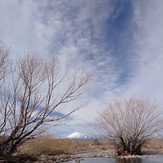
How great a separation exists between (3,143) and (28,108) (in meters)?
1.85

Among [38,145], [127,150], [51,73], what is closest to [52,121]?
[51,73]

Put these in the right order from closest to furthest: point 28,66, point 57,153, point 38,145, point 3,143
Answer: point 3,143
point 28,66
point 38,145
point 57,153

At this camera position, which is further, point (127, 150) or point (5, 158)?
point (127, 150)

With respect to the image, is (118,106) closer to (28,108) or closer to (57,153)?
(57,153)

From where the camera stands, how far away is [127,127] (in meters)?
26.2

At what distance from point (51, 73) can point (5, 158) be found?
14.6 ft

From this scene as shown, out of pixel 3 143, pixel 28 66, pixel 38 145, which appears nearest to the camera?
pixel 3 143

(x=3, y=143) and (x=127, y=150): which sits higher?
(x=127, y=150)

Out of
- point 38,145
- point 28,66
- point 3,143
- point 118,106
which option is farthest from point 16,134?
point 118,106

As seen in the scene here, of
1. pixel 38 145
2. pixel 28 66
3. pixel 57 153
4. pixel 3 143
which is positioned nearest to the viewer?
pixel 3 143

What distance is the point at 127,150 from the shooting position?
25.9m

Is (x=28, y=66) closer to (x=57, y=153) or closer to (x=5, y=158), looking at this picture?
(x=5, y=158)

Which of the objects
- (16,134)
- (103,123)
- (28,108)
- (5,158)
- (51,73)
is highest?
(103,123)

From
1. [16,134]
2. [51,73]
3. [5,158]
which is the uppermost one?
[51,73]
